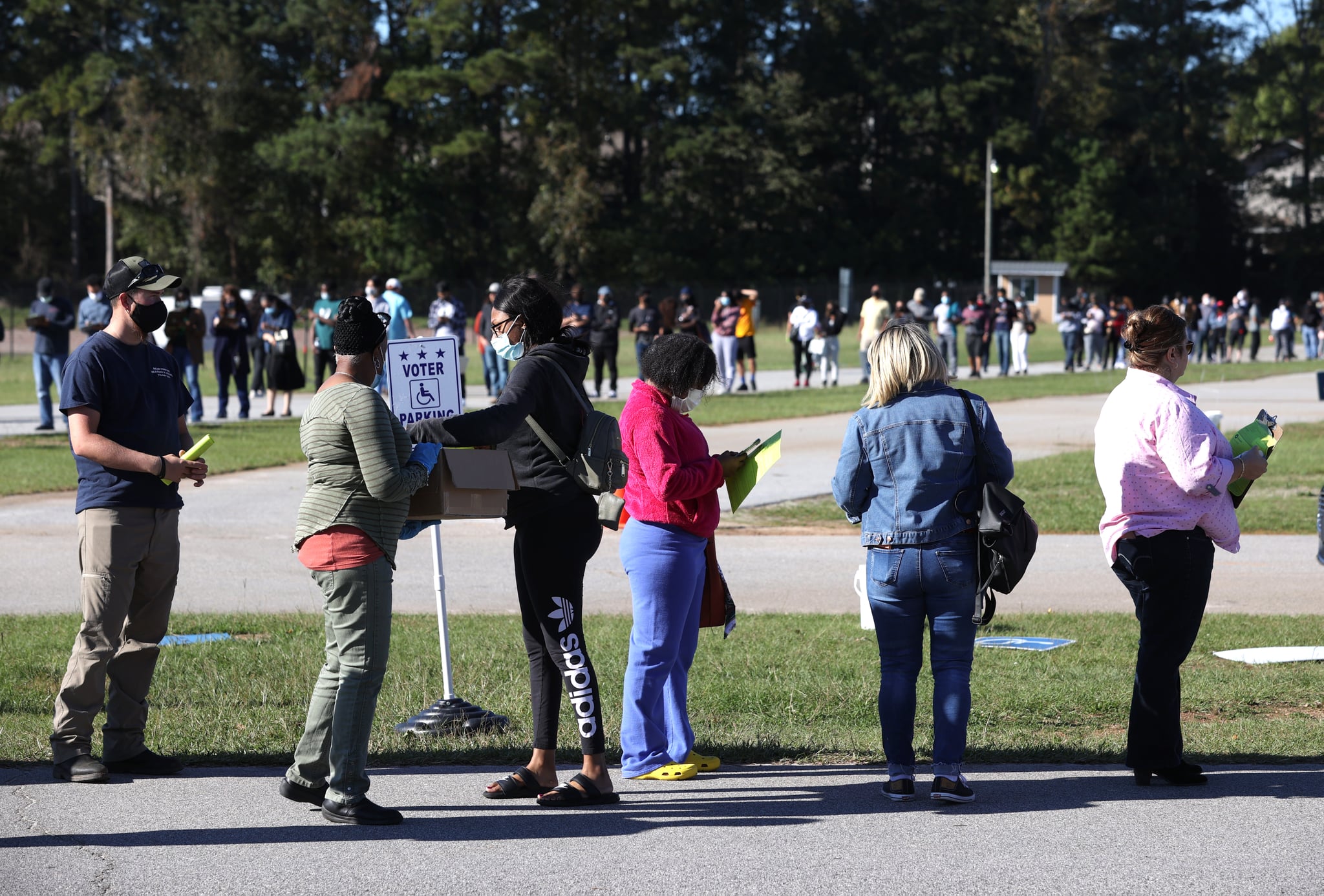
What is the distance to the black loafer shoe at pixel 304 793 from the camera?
523 centimetres

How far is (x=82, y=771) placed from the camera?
5.53 meters

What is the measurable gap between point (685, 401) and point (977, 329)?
87.4ft

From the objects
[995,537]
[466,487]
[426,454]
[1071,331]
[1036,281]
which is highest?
[1036,281]

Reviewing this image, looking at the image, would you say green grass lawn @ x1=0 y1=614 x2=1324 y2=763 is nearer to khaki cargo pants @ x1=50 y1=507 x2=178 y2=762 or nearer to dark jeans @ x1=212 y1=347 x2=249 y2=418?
khaki cargo pants @ x1=50 y1=507 x2=178 y2=762

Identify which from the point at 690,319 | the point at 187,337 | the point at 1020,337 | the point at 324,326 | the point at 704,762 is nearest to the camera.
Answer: the point at 704,762

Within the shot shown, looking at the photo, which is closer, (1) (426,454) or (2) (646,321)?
(1) (426,454)

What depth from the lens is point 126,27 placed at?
6825cm

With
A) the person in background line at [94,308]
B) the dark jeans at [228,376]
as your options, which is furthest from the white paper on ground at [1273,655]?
the dark jeans at [228,376]

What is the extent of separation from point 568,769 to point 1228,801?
2.42 metres

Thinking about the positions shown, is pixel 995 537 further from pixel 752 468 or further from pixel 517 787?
pixel 517 787

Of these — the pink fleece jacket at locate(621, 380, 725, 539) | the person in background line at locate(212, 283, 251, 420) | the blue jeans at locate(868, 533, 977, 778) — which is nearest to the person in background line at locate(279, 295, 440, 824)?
the pink fleece jacket at locate(621, 380, 725, 539)

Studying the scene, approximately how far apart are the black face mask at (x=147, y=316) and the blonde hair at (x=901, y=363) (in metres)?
2.61

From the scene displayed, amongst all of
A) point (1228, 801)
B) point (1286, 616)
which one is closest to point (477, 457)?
point (1228, 801)

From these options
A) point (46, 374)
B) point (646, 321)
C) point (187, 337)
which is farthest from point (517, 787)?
point (646, 321)
